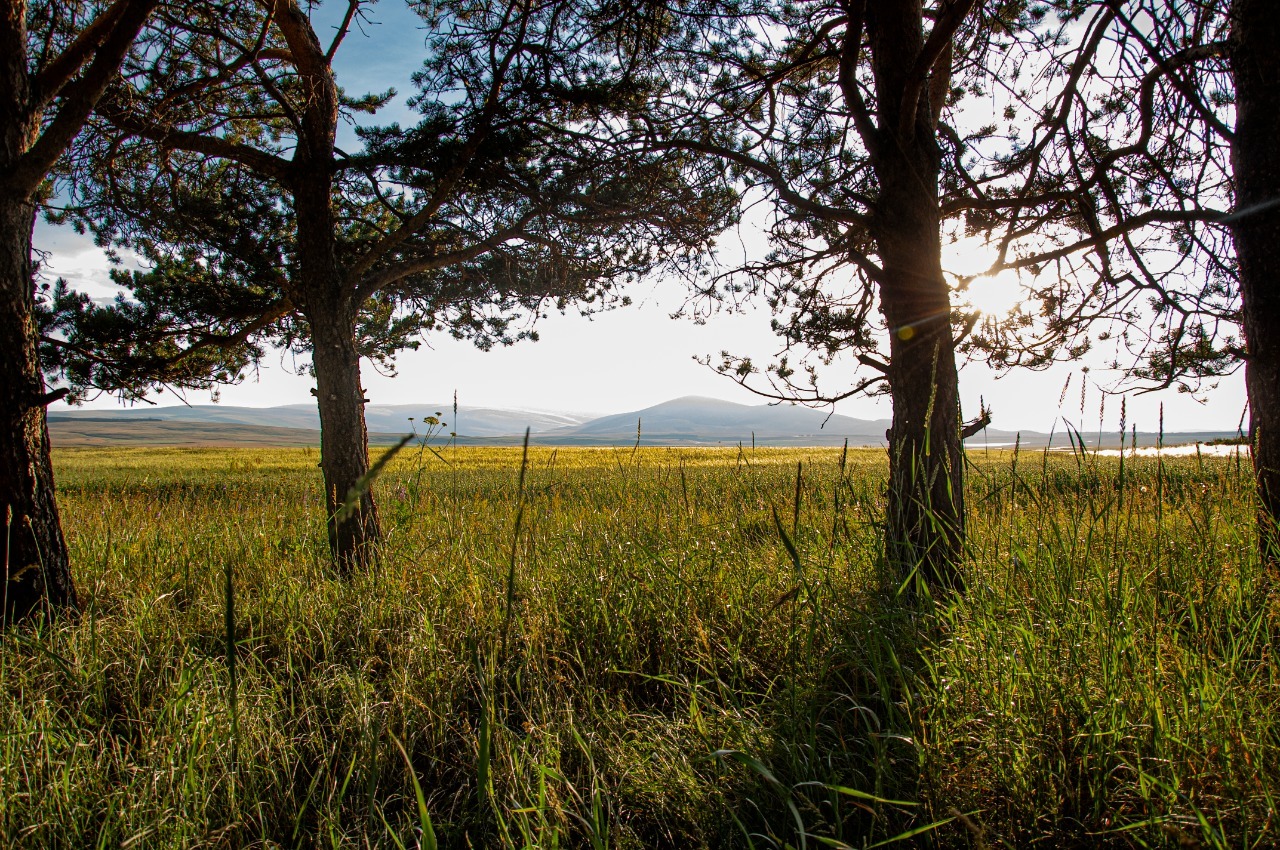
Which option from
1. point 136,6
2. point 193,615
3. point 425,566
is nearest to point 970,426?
point 425,566

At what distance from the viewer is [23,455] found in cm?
332

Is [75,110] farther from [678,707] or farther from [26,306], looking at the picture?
[678,707]

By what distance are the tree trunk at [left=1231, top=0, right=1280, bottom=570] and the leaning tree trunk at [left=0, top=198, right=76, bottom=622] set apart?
266 inches

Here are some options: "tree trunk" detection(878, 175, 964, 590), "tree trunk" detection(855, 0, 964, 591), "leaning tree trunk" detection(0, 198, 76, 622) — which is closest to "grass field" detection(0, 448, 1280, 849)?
"leaning tree trunk" detection(0, 198, 76, 622)

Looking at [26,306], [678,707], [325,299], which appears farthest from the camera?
[325,299]

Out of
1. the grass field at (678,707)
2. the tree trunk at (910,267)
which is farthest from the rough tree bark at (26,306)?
the tree trunk at (910,267)

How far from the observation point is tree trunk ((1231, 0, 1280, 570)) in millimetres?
3316

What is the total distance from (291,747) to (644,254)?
5.04 meters

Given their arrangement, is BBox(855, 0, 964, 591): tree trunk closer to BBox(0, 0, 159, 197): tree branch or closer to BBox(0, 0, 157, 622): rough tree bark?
BBox(0, 0, 157, 622): rough tree bark

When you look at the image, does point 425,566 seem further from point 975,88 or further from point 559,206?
point 975,88

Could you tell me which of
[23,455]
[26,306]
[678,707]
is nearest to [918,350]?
[678,707]

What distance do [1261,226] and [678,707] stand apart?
4.17 m

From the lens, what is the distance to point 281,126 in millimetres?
6676

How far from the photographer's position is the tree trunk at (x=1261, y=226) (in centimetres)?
332
